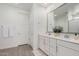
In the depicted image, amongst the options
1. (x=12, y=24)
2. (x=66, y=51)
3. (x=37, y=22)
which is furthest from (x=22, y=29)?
(x=66, y=51)

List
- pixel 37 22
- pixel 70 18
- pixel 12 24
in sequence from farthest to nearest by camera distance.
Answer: pixel 12 24
pixel 37 22
pixel 70 18

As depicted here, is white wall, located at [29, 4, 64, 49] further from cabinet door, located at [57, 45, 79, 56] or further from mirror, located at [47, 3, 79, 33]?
cabinet door, located at [57, 45, 79, 56]

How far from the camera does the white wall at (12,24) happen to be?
3.73m

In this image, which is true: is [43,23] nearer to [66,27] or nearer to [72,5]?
[66,27]

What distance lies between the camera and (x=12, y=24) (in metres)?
4.00

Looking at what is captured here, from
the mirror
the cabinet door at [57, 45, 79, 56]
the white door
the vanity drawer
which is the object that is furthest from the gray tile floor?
the mirror

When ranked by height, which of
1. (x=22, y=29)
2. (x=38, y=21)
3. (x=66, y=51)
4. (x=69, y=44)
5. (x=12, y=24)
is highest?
(x=38, y=21)

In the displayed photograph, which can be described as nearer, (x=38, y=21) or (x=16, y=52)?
(x=16, y=52)

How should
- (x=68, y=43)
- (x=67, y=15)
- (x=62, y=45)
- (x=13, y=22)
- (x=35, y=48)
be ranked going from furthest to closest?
(x=13, y=22) → (x=35, y=48) → (x=67, y=15) → (x=62, y=45) → (x=68, y=43)

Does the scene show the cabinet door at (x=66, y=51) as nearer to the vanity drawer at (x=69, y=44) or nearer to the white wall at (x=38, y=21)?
the vanity drawer at (x=69, y=44)

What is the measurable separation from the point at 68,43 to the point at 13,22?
10.7 feet

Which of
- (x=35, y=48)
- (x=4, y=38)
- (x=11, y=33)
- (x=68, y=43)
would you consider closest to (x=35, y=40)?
(x=35, y=48)

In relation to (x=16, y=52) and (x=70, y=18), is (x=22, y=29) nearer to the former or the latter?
(x=16, y=52)

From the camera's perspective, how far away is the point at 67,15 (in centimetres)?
234
